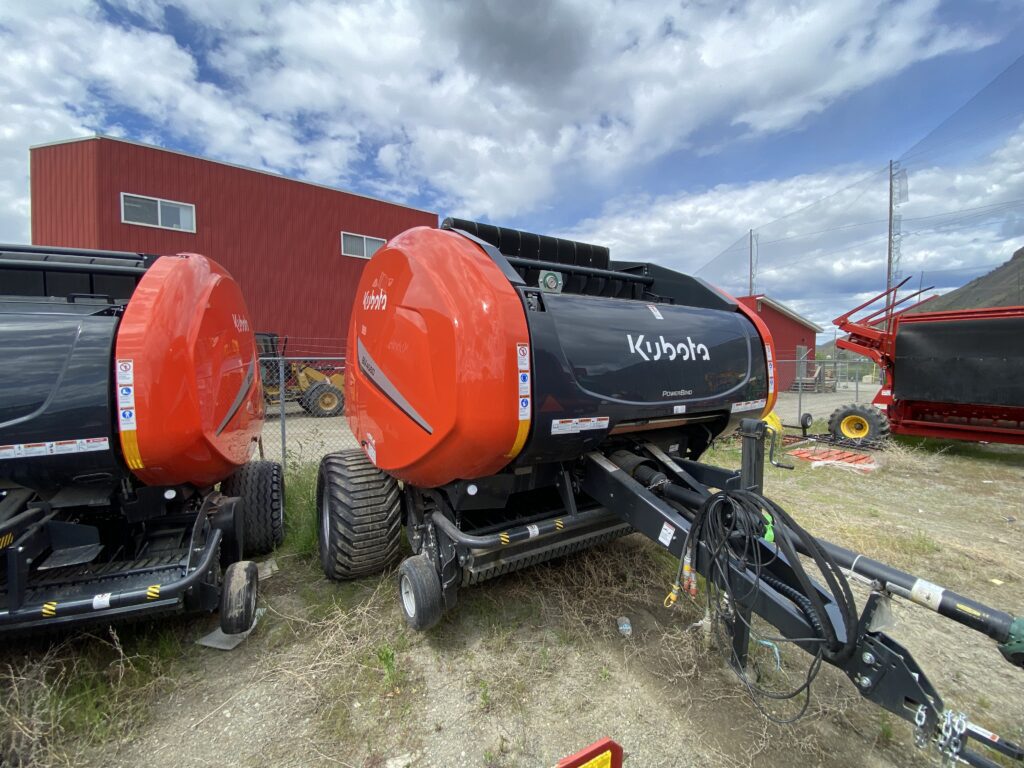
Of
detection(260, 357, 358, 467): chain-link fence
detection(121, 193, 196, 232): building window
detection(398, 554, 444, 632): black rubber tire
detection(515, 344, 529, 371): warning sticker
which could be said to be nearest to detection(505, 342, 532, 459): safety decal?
detection(515, 344, 529, 371): warning sticker

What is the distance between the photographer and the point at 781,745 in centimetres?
208

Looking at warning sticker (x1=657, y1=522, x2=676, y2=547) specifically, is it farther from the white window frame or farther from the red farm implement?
the white window frame

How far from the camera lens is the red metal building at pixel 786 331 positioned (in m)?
24.6

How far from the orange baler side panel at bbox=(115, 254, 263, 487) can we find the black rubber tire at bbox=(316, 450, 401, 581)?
667 mm

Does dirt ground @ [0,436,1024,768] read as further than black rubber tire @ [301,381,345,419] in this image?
No

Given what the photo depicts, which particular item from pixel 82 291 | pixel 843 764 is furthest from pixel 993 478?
pixel 82 291

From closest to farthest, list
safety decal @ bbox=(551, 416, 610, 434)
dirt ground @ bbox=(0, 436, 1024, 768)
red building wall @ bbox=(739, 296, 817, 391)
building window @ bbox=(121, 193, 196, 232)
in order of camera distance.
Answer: dirt ground @ bbox=(0, 436, 1024, 768), safety decal @ bbox=(551, 416, 610, 434), building window @ bbox=(121, 193, 196, 232), red building wall @ bbox=(739, 296, 817, 391)

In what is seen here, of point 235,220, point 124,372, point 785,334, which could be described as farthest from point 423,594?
point 785,334

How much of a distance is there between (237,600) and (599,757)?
221 cm

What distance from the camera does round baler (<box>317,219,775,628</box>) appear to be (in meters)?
2.28

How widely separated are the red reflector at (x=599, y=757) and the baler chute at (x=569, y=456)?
810mm

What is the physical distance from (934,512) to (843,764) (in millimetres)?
4678

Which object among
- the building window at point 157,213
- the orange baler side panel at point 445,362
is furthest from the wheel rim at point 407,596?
the building window at point 157,213

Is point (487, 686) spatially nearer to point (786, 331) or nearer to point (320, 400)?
point (320, 400)
